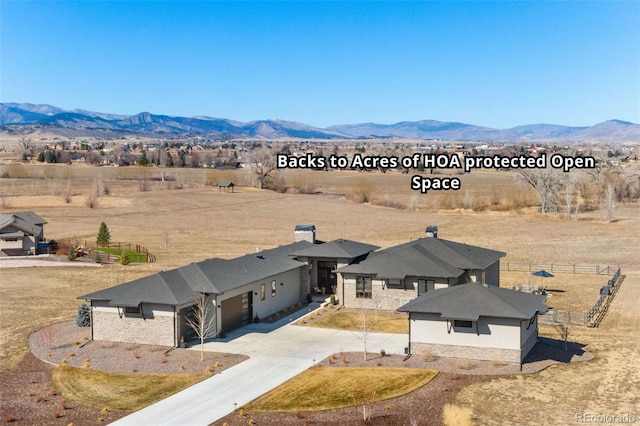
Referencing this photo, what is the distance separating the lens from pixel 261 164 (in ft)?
465

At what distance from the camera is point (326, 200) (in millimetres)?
118062

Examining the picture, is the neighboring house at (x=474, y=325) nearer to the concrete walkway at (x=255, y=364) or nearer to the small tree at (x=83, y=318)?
the concrete walkway at (x=255, y=364)

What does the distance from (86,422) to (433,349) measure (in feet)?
51.1

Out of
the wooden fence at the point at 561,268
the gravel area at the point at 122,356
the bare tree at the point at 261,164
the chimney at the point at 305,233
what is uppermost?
the bare tree at the point at 261,164

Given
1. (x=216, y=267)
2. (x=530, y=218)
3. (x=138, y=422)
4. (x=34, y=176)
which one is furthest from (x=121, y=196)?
(x=138, y=422)

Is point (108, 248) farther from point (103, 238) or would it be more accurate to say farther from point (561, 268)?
point (561, 268)

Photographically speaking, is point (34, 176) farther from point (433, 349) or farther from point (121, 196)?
point (433, 349)

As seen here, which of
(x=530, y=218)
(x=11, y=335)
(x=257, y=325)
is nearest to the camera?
(x=11, y=335)

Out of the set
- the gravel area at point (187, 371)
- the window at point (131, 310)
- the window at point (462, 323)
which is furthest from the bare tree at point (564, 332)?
the window at point (131, 310)

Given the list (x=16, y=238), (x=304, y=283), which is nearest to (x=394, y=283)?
(x=304, y=283)

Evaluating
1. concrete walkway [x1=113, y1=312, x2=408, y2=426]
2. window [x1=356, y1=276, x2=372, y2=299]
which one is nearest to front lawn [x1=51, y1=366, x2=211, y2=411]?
concrete walkway [x1=113, y1=312, x2=408, y2=426]

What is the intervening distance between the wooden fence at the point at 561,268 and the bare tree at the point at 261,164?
84167 mm

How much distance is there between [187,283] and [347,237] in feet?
151

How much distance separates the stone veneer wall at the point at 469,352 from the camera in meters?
30.6
